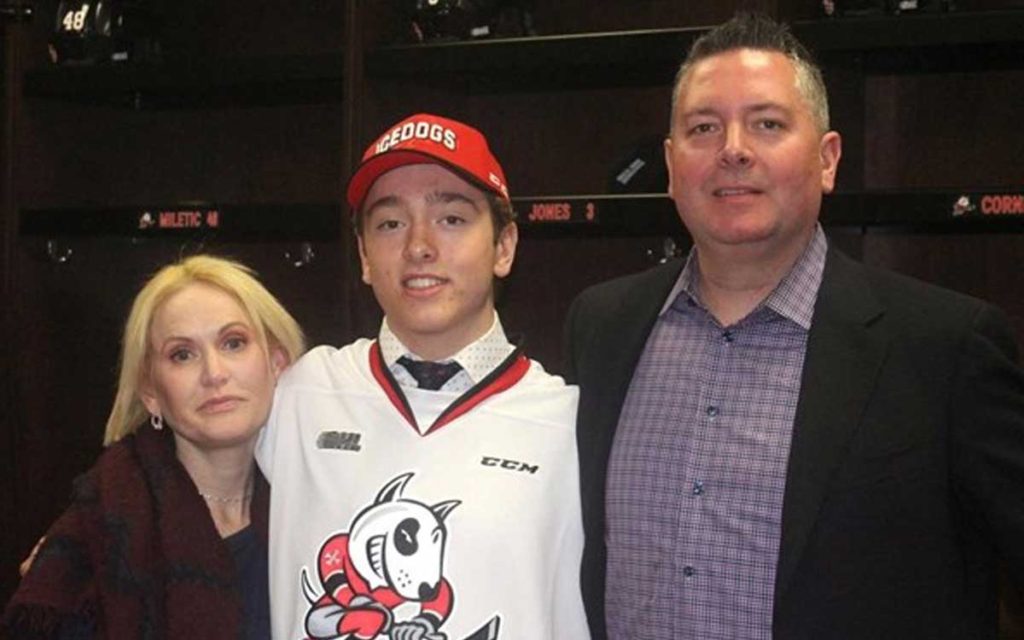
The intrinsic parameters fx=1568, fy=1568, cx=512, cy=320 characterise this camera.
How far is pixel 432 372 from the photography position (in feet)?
7.36

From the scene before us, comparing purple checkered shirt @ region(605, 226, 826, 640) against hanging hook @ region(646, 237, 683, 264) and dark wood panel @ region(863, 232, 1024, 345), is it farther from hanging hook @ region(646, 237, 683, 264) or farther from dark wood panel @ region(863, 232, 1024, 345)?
dark wood panel @ region(863, 232, 1024, 345)

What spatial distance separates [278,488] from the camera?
224 cm

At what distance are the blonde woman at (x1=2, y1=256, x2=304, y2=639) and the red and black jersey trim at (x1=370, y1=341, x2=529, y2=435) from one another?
0.19 metres

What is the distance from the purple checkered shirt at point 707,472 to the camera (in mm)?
2080

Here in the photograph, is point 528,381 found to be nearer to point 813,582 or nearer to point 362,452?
point 362,452

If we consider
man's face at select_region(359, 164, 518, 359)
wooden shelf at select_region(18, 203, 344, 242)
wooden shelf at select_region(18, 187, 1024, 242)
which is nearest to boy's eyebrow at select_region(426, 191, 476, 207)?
man's face at select_region(359, 164, 518, 359)

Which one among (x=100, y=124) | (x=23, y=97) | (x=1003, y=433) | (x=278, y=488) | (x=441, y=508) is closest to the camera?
(x=1003, y=433)

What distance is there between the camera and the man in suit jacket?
201 centimetres

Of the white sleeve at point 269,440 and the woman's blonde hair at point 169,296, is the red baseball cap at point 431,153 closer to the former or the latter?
the woman's blonde hair at point 169,296

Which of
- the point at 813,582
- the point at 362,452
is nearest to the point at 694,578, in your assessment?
the point at 813,582

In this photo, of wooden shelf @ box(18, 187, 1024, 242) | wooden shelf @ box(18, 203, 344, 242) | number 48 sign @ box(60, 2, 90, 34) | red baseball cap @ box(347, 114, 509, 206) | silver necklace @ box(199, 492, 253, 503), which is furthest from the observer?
number 48 sign @ box(60, 2, 90, 34)

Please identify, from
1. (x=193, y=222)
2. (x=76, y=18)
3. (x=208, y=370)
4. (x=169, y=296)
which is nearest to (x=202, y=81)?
(x=193, y=222)

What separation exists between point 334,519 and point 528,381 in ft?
1.15

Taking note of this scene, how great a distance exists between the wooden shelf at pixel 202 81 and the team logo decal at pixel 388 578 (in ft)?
5.86
